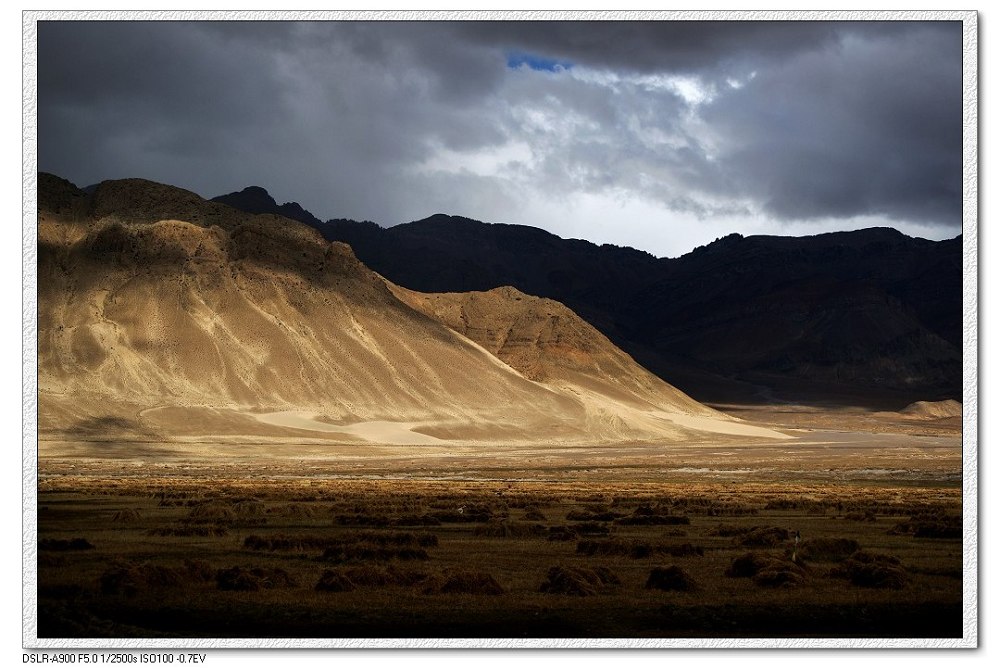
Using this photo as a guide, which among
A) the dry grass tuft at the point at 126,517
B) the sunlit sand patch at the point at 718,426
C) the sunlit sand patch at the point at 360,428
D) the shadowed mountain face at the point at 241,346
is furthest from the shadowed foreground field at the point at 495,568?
the sunlit sand patch at the point at 718,426

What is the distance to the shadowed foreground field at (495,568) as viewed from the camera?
20516 millimetres

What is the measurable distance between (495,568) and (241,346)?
105658 mm

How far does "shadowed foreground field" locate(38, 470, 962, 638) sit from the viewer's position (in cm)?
2052

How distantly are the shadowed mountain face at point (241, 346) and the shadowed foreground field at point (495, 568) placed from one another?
6843 cm

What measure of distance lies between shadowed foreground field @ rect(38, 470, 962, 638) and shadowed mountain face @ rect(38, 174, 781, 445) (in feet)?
225

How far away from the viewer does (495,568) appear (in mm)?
27234

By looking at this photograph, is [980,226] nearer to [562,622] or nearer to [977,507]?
[977,507]

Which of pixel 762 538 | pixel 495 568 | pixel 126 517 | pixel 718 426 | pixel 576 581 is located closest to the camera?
pixel 576 581

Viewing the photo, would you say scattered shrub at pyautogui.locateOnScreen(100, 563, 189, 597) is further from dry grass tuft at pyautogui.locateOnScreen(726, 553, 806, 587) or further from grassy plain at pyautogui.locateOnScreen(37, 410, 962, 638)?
dry grass tuft at pyautogui.locateOnScreen(726, 553, 806, 587)

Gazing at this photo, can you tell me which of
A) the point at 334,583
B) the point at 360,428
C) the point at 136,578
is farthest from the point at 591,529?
the point at 360,428

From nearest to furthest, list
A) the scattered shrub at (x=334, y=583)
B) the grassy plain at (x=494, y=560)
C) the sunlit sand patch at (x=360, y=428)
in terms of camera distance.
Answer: the grassy plain at (x=494, y=560)
the scattered shrub at (x=334, y=583)
the sunlit sand patch at (x=360, y=428)

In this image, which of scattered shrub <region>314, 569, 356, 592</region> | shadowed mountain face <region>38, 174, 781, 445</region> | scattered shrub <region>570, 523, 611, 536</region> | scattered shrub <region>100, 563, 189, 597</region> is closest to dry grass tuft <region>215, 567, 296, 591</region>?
scattered shrub <region>314, 569, 356, 592</region>

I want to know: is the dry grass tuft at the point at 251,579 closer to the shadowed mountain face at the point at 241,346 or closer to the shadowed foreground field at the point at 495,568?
the shadowed foreground field at the point at 495,568

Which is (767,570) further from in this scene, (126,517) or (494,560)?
(126,517)
